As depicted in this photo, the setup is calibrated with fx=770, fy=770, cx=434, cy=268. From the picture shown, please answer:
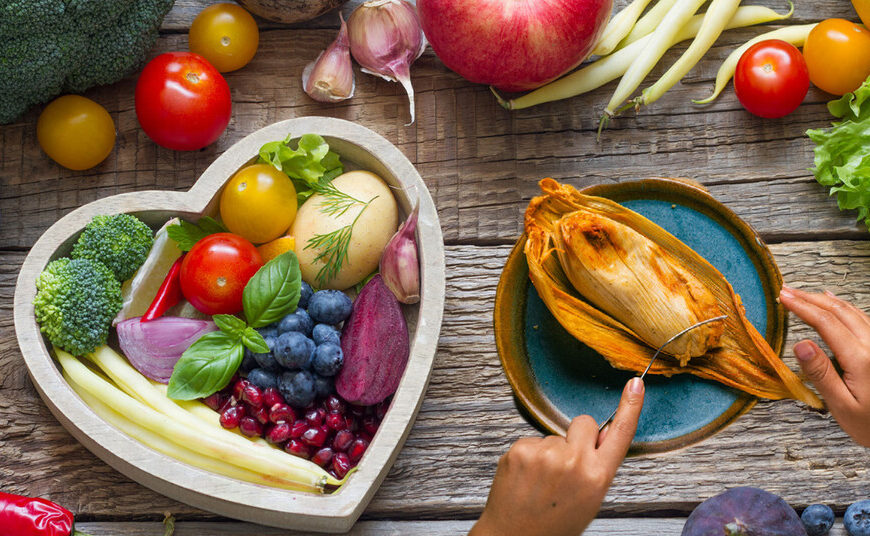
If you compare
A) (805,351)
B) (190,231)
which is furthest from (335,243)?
(805,351)

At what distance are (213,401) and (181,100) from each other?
0.49 meters

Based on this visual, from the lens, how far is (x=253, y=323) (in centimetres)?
120

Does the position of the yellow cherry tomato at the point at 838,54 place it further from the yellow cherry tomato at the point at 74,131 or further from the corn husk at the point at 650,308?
the yellow cherry tomato at the point at 74,131

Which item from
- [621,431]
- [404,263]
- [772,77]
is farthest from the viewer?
[772,77]

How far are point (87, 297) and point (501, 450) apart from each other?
712 mm

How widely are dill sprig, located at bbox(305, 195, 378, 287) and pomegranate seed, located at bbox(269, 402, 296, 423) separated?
0.71ft

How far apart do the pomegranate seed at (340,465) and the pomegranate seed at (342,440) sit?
0.02 meters

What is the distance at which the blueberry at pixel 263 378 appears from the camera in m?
1.21

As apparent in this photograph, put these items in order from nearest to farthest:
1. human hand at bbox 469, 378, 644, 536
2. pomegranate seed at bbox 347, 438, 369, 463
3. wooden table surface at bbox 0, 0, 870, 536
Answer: human hand at bbox 469, 378, 644, 536 → pomegranate seed at bbox 347, 438, 369, 463 → wooden table surface at bbox 0, 0, 870, 536

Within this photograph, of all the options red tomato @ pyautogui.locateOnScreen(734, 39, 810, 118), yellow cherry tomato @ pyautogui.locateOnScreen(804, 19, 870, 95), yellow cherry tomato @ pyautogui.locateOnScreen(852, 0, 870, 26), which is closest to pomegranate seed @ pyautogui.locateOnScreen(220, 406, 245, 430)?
red tomato @ pyautogui.locateOnScreen(734, 39, 810, 118)

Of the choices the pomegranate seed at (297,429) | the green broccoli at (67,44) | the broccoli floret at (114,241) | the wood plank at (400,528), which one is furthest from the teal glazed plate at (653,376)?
the green broccoli at (67,44)

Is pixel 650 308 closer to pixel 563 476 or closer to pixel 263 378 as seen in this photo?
pixel 563 476

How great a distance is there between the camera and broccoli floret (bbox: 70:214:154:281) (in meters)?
1.19

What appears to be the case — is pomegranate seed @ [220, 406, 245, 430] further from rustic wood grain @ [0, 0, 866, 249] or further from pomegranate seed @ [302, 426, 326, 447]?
rustic wood grain @ [0, 0, 866, 249]
